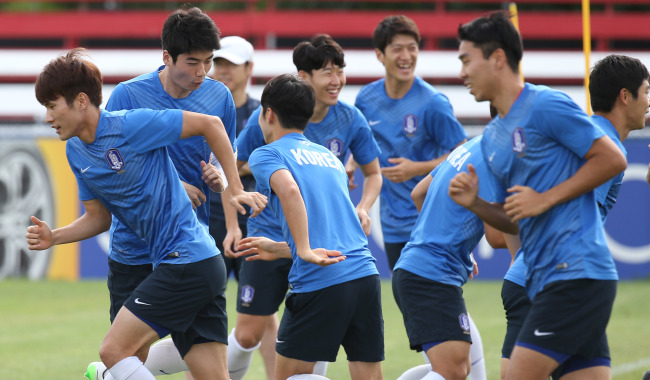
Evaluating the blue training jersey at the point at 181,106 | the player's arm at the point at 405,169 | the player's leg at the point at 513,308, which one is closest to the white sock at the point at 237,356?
the blue training jersey at the point at 181,106

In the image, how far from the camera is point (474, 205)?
409 centimetres

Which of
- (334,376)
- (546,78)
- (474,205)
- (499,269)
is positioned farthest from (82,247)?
(474,205)

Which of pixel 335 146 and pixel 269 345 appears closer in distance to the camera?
pixel 335 146

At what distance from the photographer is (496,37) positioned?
3971 millimetres

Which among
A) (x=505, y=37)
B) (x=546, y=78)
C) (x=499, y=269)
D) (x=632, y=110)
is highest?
(x=505, y=37)

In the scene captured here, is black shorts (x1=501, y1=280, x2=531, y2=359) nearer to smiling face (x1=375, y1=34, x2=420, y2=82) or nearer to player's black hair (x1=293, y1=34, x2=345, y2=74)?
player's black hair (x1=293, y1=34, x2=345, y2=74)

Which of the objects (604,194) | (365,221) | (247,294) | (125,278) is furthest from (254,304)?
(604,194)

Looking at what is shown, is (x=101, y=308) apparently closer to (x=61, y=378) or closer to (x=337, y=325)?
(x=61, y=378)

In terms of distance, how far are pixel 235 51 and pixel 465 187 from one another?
128 inches

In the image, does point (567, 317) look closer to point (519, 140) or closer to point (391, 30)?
point (519, 140)

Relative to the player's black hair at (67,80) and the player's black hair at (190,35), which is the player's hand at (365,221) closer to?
the player's black hair at (190,35)

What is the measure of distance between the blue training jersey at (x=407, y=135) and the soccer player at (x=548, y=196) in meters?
2.73

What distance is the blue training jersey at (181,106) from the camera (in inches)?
203

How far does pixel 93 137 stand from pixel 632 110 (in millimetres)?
2600
